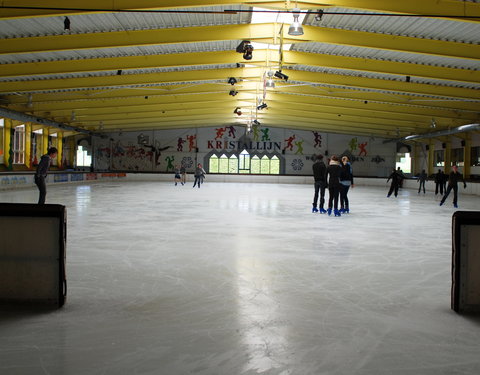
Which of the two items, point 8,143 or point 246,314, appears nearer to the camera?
point 246,314

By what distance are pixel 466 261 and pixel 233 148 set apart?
36883mm

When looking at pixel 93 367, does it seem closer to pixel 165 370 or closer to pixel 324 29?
pixel 165 370

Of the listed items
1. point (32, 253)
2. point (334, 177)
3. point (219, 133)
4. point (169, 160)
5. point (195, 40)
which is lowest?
point (32, 253)

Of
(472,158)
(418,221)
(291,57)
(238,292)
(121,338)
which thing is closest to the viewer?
(121,338)

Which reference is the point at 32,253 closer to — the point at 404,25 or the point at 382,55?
the point at 404,25

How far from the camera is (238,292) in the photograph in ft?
14.7

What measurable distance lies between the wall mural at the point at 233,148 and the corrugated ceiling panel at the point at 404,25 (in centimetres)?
2709

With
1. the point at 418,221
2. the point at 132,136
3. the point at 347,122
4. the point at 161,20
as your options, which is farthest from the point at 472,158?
the point at 132,136

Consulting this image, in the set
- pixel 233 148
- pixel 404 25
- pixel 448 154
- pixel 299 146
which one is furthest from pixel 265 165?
pixel 404 25

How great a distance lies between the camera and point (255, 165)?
40.5 m

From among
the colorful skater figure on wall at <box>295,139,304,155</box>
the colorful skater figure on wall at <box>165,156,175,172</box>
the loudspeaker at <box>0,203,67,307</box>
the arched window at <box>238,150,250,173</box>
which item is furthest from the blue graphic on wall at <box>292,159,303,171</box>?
the loudspeaker at <box>0,203,67,307</box>

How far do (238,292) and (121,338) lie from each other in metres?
1.50

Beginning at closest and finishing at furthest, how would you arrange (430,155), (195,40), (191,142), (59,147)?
(195,40), (59,147), (430,155), (191,142)

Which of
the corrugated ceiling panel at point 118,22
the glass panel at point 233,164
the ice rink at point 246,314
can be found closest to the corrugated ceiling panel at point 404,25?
the corrugated ceiling panel at point 118,22
